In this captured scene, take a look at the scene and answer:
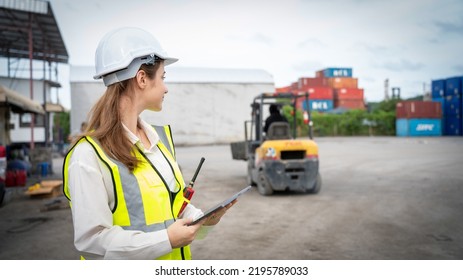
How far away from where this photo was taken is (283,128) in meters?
7.49

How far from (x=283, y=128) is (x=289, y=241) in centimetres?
332

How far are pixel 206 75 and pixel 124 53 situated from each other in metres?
20.0

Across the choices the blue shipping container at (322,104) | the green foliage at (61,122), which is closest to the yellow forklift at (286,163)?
the green foliage at (61,122)

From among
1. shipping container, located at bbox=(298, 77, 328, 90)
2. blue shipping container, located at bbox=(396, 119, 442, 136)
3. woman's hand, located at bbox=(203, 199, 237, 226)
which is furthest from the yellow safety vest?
shipping container, located at bbox=(298, 77, 328, 90)

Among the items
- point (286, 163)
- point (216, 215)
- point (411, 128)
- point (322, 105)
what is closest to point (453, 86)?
point (286, 163)

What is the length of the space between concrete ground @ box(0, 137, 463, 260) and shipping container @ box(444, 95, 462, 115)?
2.00ft

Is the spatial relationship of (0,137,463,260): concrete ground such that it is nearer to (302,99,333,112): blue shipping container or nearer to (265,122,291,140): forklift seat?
(265,122,291,140): forklift seat

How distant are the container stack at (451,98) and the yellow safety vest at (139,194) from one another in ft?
17.8

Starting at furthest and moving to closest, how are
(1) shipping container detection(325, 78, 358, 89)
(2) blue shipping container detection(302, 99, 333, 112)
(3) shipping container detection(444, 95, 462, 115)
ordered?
(2) blue shipping container detection(302, 99, 333, 112)
(1) shipping container detection(325, 78, 358, 89)
(3) shipping container detection(444, 95, 462, 115)

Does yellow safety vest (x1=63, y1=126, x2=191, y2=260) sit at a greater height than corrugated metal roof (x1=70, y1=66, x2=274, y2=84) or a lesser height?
lesser

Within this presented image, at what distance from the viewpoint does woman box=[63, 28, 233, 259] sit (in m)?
1.20
